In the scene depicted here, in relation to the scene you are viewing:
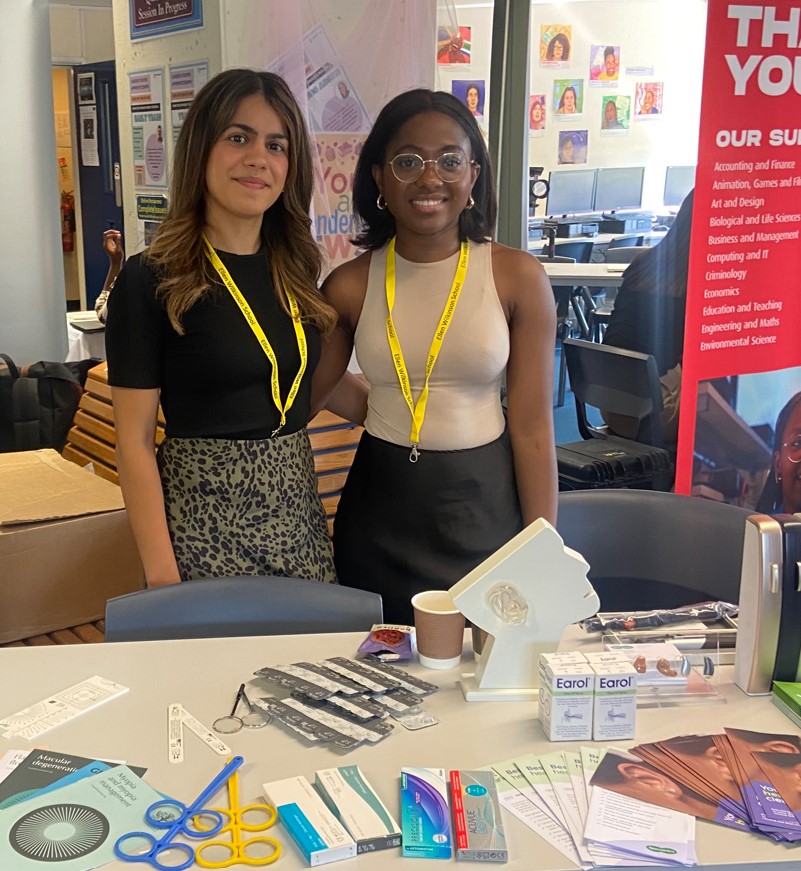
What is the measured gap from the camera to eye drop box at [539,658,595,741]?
1.39 metres

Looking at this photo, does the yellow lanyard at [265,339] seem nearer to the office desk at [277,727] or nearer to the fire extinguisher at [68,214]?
the office desk at [277,727]

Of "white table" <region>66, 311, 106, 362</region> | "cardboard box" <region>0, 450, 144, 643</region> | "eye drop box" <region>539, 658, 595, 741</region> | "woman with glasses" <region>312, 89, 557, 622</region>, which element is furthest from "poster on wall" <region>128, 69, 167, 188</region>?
"eye drop box" <region>539, 658, 595, 741</region>

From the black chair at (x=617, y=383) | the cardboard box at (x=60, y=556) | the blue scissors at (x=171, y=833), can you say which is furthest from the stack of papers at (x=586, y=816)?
the black chair at (x=617, y=383)

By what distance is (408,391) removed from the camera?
6.64 feet

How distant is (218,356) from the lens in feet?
6.20

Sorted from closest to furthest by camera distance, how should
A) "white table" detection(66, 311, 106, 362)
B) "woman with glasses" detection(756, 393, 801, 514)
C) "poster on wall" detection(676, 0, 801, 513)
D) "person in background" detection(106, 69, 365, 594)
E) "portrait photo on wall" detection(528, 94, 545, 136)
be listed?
1. "person in background" detection(106, 69, 365, 594)
2. "poster on wall" detection(676, 0, 801, 513)
3. "portrait photo on wall" detection(528, 94, 545, 136)
4. "woman with glasses" detection(756, 393, 801, 514)
5. "white table" detection(66, 311, 106, 362)

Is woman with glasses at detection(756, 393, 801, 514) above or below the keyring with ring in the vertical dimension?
below

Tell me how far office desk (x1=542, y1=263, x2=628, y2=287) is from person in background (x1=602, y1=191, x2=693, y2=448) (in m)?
0.21

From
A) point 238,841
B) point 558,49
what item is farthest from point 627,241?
point 238,841

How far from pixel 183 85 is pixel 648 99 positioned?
169cm

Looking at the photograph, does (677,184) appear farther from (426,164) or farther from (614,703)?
(614,703)

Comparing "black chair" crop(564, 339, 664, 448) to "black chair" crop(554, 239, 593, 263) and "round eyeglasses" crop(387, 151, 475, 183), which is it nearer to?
"black chair" crop(554, 239, 593, 263)

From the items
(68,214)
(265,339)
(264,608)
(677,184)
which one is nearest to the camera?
(264,608)

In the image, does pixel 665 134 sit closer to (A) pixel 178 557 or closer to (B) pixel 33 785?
(A) pixel 178 557
